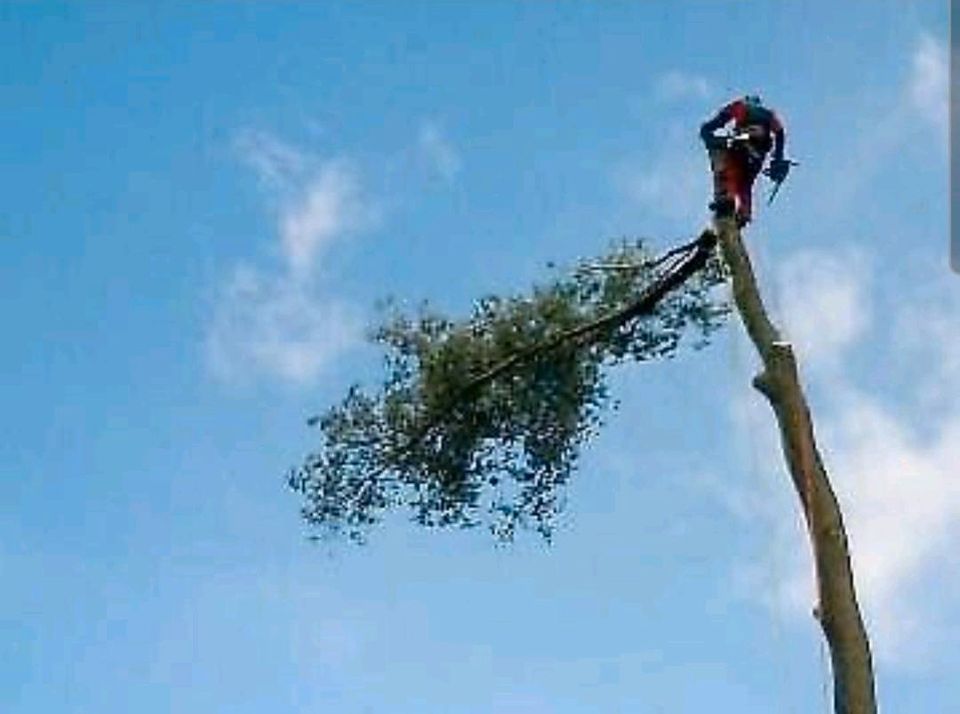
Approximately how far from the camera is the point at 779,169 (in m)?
12.3

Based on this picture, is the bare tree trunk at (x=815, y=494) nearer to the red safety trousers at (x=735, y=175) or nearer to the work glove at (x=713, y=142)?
the red safety trousers at (x=735, y=175)

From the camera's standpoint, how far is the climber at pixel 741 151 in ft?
40.1

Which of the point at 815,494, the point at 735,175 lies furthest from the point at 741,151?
the point at 815,494

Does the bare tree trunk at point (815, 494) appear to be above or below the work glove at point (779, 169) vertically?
below

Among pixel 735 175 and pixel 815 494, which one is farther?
pixel 735 175

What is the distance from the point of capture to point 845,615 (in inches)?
440

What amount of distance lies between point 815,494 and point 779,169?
1958 millimetres

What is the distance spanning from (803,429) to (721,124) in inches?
73.1

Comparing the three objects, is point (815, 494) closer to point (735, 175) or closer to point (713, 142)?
point (735, 175)

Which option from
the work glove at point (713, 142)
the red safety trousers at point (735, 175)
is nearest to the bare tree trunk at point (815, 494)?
the red safety trousers at point (735, 175)

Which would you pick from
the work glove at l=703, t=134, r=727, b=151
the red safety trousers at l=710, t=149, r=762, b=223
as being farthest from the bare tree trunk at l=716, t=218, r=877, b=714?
the work glove at l=703, t=134, r=727, b=151

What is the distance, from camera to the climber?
12219 millimetres

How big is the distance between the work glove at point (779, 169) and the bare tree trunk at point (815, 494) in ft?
1.21

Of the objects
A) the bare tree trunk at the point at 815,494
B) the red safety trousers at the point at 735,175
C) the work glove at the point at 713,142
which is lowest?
the bare tree trunk at the point at 815,494
